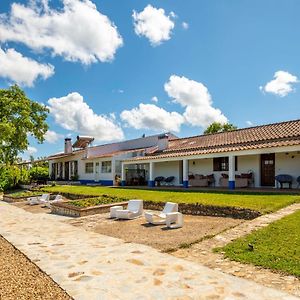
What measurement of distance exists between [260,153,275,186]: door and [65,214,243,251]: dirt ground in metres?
8.91

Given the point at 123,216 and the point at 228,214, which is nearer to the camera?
the point at 228,214

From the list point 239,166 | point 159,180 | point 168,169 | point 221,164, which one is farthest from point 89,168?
point 239,166

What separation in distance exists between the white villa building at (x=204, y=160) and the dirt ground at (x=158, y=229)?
300 inches

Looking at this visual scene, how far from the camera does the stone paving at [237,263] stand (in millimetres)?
5531

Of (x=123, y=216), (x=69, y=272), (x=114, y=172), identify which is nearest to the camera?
(x=69, y=272)

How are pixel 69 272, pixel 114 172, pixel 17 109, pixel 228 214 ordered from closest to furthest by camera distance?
pixel 69 272 < pixel 228 214 < pixel 114 172 < pixel 17 109

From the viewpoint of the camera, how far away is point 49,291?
5.30m

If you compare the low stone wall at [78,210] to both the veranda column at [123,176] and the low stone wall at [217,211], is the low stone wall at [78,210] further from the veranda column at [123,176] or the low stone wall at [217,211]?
the veranda column at [123,176]

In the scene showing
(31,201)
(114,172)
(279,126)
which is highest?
(279,126)

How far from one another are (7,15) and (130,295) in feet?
44.3

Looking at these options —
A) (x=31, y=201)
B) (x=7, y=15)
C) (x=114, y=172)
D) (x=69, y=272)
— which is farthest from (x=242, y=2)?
(x=114, y=172)

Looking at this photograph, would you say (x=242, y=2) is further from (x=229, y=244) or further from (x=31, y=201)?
(x=31, y=201)

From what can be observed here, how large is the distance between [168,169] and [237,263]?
20373 mm

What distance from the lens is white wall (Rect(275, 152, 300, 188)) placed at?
1864cm
